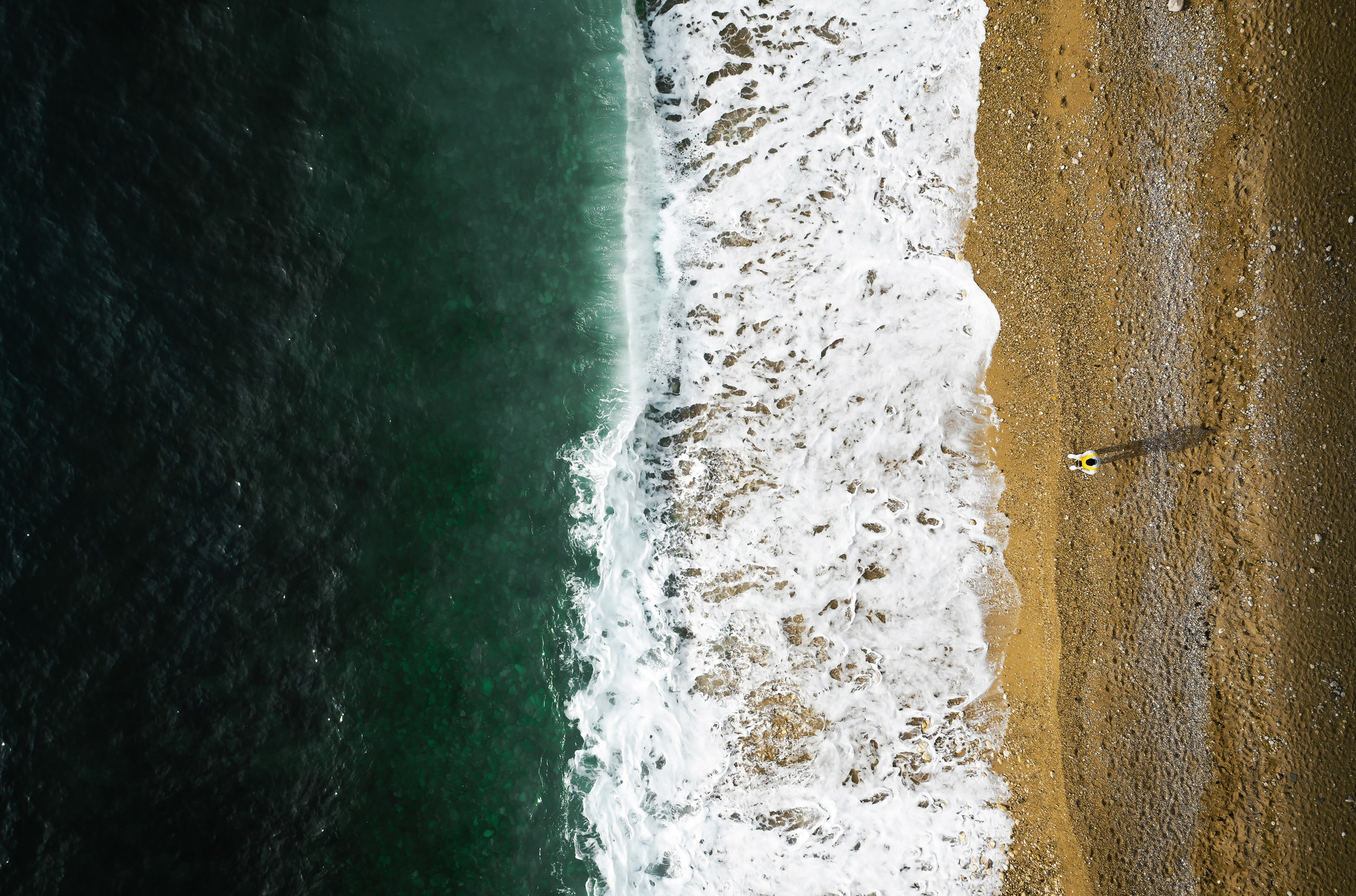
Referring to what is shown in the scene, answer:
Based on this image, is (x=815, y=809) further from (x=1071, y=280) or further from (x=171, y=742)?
(x=171, y=742)

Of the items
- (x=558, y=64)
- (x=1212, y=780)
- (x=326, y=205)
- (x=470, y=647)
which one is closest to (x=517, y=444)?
(x=470, y=647)

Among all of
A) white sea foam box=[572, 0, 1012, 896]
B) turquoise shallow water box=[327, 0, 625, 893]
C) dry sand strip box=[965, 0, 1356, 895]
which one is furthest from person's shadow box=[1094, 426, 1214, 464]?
turquoise shallow water box=[327, 0, 625, 893]

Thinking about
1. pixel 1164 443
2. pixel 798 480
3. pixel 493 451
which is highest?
pixel 493 451

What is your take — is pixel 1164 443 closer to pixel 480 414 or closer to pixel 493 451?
pixel 493 451

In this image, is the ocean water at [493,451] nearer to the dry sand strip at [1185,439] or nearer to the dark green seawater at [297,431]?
the dark green seawater at [297,431]

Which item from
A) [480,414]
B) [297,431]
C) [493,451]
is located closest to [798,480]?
[493,451]

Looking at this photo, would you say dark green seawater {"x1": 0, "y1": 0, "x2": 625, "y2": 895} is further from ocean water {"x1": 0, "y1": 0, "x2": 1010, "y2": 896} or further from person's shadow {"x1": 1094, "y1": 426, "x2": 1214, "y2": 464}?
person's shadow {"x1": 1094, "y1": 426, "x2": 1214, "y2": 464}
